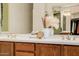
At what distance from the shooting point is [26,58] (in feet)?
8.77

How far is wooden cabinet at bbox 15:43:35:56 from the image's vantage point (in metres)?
2.77

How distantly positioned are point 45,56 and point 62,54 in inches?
10.4

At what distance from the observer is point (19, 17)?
3322 millimetres

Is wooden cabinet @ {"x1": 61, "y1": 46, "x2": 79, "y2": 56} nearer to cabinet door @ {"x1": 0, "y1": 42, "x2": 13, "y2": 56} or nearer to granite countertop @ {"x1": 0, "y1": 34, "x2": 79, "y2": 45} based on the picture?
granite countertop @ {"x1": 0, "y1": 34, "x2": 79, "y2": 45}

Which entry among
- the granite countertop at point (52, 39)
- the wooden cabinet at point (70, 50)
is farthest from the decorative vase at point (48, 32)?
the wooden cabinet at point (70, 50)

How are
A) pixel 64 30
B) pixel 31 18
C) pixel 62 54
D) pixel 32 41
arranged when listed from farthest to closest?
pixel 31 18 → pixel 64 30 → pixel 32 41 → pixel 62 54

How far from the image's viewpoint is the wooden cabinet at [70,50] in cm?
249

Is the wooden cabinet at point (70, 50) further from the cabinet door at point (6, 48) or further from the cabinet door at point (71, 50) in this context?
the cabinet door at point (6, 48)

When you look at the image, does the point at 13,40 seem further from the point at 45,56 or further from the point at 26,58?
the point at 45,56

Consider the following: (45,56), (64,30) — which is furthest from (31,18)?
(45,56)

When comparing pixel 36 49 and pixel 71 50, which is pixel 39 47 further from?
pixel 71 50

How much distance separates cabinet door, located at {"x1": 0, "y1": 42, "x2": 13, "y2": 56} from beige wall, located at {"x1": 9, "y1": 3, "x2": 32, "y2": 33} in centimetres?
45

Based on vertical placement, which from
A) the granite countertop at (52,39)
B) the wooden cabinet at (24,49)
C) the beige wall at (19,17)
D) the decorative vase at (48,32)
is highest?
the beige wall at (19,17)

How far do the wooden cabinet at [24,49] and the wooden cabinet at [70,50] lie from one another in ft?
1.69
